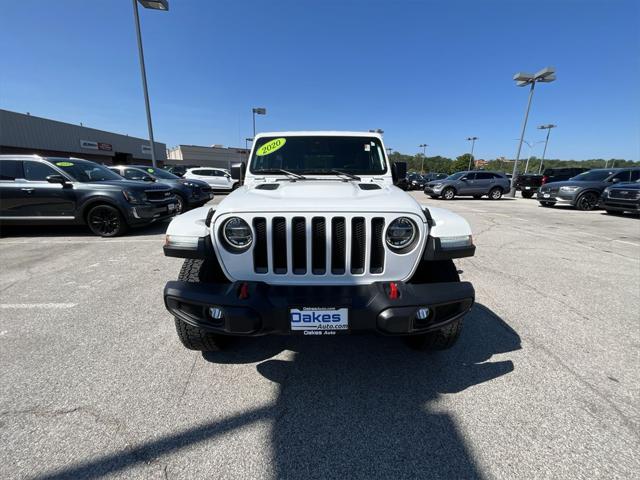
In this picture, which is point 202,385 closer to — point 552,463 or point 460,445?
point 460,445

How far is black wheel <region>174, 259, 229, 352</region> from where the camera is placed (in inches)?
81.8

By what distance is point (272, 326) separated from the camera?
5.70 ft

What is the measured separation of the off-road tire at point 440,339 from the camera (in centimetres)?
212

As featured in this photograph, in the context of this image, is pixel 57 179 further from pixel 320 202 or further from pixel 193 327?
pixel 320 202

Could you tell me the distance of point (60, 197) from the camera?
6246 mm

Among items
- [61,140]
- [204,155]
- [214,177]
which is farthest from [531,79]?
[204,155]

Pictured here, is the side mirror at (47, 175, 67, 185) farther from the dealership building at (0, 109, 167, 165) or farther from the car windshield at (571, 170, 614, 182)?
the dealership building at (0, 109, 167, 165)

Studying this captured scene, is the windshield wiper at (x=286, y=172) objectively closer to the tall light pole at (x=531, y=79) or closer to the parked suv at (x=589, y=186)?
A: the parked suv at (x=589, y=186)

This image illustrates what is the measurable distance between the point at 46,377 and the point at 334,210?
2396 mm

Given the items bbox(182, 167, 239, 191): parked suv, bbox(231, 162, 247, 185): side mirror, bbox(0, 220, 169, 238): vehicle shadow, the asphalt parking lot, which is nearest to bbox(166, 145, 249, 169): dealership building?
bbox(182, 167, 239, 191): parked suv

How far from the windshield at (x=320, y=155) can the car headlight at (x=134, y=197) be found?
172 inches

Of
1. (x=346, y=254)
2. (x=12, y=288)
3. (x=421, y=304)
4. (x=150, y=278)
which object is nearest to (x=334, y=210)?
(x=346, y=254)

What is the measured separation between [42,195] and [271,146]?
5.87 metres

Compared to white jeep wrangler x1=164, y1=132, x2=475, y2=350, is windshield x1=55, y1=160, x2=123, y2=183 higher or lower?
higher
